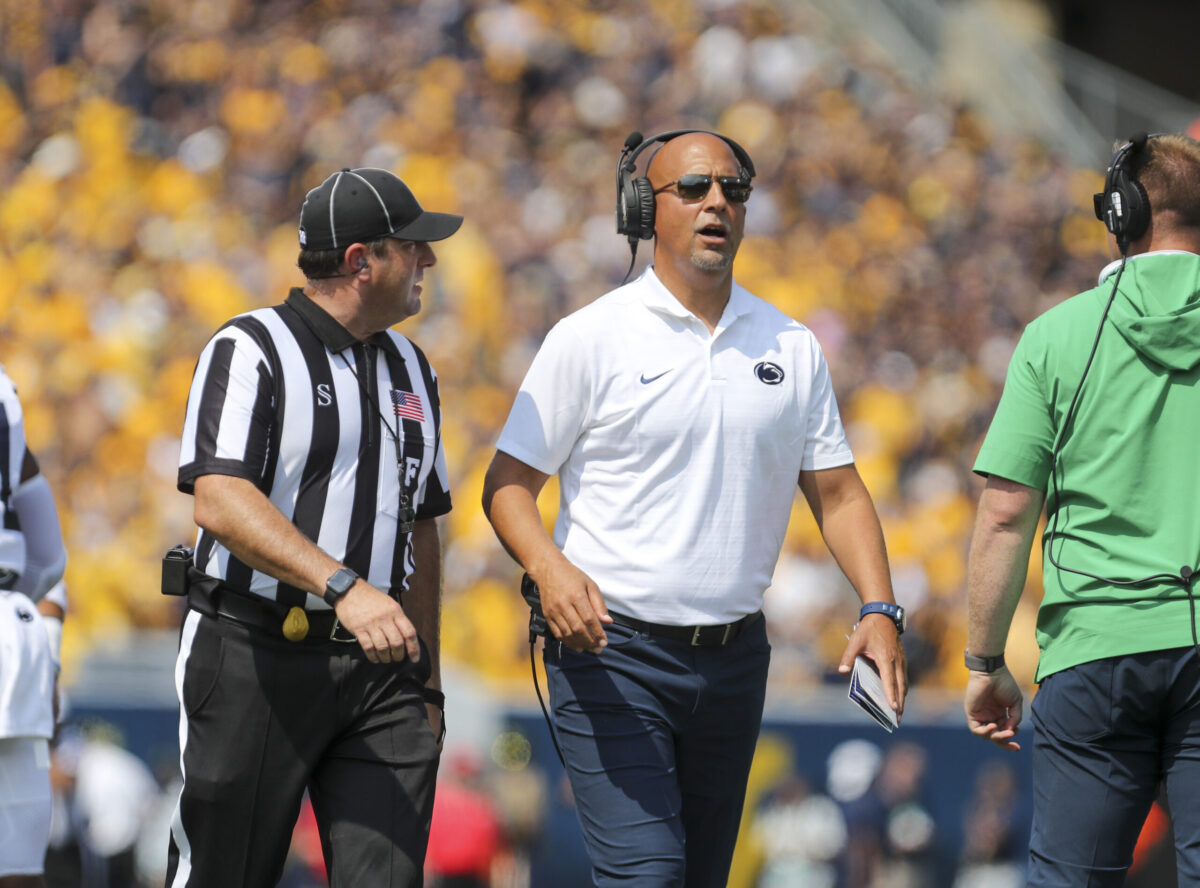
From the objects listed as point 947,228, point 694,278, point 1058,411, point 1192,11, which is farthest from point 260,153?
point 1192,11

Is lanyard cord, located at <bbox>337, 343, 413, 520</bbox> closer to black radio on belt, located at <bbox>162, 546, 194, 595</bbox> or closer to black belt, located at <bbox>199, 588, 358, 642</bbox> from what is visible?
black belt, located at <bbox>199, 588, 358, 642</bbox>

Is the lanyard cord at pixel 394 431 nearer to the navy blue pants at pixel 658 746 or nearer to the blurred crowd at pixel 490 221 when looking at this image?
the navy blue pants at pixel 658 746

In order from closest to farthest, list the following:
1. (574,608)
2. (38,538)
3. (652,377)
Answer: (574,608) < (652,377) < (38,538)

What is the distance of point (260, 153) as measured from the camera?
1319cm

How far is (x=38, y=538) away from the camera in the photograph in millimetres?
3896

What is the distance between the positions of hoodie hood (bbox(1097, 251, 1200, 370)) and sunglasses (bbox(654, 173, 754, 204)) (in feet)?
3.09

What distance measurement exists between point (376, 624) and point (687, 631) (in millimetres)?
855

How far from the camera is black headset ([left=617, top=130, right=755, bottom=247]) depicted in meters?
3.93

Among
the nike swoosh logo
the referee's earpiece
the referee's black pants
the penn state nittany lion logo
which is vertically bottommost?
the referee's black pants

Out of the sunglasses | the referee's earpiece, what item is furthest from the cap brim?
the referee's earpiece

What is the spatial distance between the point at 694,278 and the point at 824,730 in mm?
3939

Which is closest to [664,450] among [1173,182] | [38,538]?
[1173,182]

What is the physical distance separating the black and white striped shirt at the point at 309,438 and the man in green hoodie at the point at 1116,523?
1.34m

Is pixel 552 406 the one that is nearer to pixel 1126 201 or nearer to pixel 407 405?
pixel 407 405
